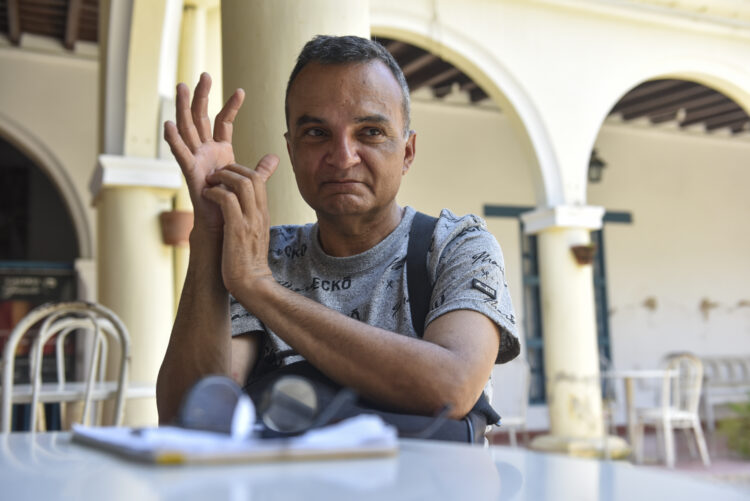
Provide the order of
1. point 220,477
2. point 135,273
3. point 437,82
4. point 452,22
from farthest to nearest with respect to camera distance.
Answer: point 437,82
point 452,22
point 135,273
point 220,477

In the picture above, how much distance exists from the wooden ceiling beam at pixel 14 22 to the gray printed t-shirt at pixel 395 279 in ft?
19.0

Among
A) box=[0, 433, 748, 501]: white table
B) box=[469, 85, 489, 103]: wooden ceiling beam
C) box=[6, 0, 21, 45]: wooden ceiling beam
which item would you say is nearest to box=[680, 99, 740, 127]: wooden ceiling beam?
box=[469, 85, 489, 103]: wooden ceiling beam

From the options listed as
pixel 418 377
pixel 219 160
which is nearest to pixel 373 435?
pixel 418 377

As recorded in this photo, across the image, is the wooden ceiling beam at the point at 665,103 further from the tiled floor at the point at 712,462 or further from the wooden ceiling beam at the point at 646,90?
the tiled floor at the point at 712,462

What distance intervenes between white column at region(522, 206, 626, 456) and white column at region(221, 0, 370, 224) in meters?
4.60

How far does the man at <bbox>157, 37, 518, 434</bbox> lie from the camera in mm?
1218

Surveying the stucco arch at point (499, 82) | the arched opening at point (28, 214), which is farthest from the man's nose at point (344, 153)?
the arched opening at point (28, 214)

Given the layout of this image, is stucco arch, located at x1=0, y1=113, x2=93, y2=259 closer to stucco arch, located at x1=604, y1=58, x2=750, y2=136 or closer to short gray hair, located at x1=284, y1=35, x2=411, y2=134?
stucco arch, located at x1=604, y1=58, x2=750, y2=136

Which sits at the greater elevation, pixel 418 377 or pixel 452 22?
pixel 452 22

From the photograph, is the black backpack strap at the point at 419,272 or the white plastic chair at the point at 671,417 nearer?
the black backpack strap at the point at 419,272

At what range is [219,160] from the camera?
141 centimetres

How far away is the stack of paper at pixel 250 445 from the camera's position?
622mm

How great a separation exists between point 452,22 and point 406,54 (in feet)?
5.07

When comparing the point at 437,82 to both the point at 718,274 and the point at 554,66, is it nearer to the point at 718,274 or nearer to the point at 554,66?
the point at 554,66
